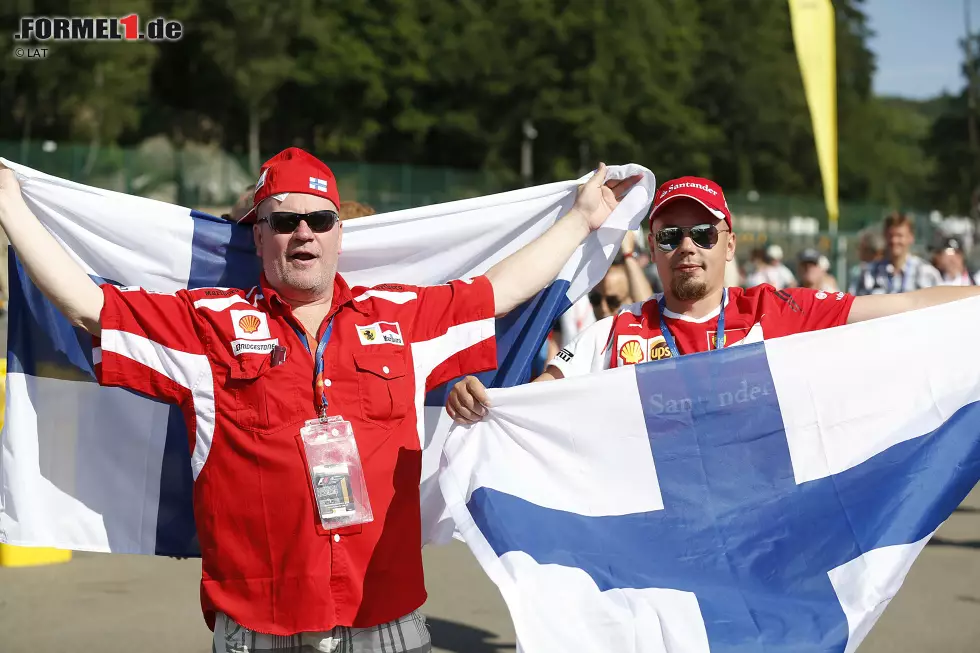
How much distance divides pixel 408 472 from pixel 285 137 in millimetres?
62471

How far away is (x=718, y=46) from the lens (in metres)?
76.9

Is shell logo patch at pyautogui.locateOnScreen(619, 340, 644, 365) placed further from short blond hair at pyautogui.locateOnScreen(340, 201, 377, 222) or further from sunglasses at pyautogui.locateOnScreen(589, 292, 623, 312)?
sunglasses at pyautogui.locateOnScreen(589, 292, 623, 312)

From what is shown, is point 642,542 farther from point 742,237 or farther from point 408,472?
point 742,237

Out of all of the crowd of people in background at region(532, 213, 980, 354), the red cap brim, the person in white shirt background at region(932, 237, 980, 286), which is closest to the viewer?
the red cap brim

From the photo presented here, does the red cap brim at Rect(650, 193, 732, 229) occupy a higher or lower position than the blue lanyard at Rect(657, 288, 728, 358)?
higher

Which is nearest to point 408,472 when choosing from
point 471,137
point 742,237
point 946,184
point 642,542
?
point 642,542

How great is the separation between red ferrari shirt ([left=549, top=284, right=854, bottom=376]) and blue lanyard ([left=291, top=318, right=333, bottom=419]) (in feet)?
3.04

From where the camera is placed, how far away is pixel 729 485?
4.09 m

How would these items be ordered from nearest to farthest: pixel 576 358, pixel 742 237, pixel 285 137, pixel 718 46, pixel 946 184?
pixel 576 358 < pixel 742 237 < pixel 285 137 < pixel 946 184 < pixel 718 46

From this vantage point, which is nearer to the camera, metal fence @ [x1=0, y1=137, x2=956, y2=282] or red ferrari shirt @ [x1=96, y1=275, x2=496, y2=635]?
red ferrari shirt @ [x1=96, y1=275, x2=496, y2=635]

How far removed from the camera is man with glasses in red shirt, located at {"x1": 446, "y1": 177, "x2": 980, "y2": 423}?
13.8 feet

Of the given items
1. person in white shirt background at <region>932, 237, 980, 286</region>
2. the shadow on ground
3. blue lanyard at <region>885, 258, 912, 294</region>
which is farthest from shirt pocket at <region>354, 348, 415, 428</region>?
person in white shirt background at <region>932, 237, 980, 286</region>

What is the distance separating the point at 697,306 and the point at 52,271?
2081mm

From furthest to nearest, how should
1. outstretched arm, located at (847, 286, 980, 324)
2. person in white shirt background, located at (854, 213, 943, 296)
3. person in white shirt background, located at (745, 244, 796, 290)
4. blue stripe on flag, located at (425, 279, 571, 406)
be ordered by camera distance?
1. person in white shirt background, located at (745, 244, 796, 290)
2. person in white shirt background, located at (854, 213, 943, 296)
3. blue stripe on flag, located at (425, 279, 571, 406)
4. outstretched arm, located at (847, 286, 980, 324)
